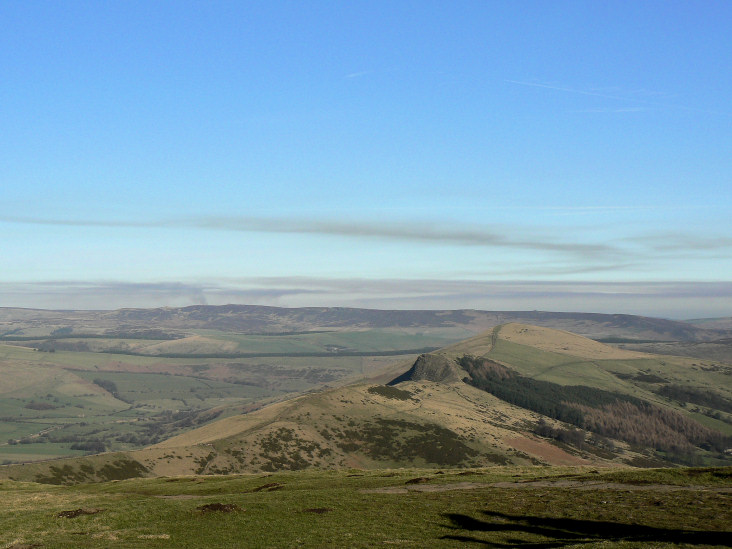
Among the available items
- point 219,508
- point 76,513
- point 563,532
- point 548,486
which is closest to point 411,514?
point 563,532

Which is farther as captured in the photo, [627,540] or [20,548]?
[20,548]

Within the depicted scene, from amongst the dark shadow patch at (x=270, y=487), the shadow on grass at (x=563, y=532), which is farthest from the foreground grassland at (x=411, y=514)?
the dark shadow patch at (x=270, y=487)

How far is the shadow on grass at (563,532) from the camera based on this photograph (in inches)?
1560

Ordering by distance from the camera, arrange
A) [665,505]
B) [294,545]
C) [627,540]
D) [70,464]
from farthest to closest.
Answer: [70,464]
[665,505]
[294,545]
[627,540]

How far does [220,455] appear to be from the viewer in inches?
6850

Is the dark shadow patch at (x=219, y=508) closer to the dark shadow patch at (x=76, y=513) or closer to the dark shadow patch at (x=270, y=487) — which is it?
the dark shadow patch at (x=76, y=513)

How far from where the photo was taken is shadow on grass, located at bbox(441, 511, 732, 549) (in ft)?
130

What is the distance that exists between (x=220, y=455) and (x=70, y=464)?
4032 centimetres

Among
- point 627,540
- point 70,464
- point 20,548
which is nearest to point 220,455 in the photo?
point 70,464

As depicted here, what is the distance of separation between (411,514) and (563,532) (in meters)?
13.1

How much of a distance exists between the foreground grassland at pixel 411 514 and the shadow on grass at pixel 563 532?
7 centimetres

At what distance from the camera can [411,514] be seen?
53.3 m

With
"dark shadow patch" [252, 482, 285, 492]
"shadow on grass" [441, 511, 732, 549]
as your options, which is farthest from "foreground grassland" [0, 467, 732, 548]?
"dark shadow patch" [252, 482, 285, 492]

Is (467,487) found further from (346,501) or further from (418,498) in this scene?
(346,501)
